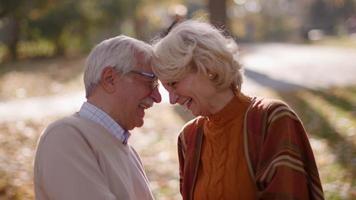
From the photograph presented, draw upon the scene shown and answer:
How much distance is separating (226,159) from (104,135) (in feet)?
1.81

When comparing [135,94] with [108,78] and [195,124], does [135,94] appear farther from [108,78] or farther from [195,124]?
[195,124]

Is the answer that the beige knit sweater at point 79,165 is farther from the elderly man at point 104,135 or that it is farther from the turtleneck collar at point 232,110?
the turtleneck collar at point 232,110

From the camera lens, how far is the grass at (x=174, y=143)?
20.4 ft

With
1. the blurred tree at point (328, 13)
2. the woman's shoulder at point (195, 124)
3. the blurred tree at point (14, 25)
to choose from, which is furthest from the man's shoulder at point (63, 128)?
the blurred tree at point (328, 13)

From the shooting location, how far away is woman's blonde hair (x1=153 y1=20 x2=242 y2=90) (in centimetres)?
251

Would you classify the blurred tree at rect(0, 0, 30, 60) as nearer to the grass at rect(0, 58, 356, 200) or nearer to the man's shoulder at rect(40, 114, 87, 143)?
the grass at rect(0, 58, 356, 200)

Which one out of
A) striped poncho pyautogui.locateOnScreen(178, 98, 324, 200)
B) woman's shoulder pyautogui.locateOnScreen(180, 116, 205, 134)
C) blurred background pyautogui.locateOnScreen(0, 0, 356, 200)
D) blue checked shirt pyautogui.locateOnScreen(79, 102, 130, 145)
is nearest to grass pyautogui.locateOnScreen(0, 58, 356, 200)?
blurred background pyautogui.locateOnScreen(0, 0, 356, 200)

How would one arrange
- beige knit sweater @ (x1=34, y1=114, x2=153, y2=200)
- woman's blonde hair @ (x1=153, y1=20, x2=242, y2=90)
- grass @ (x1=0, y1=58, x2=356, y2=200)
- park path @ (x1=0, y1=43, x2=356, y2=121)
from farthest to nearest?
park path @ (x1=0, y1=43, x2=356, y2=121)
grass @ (x1=0, y1=58, x2=356, y2=200)
woman's blonde hair @ (x1=153, y1=20, x2=242, y2=90)
beige knit sweater @ (x1=34, y1=114, x2=153, y2=200)

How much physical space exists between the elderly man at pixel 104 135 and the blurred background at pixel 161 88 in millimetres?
267

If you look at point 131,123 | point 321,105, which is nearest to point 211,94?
point 131,123

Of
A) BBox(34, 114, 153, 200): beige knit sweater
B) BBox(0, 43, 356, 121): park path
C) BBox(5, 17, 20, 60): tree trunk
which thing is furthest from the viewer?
BBox(5, 17, 20, 60): tree trunk

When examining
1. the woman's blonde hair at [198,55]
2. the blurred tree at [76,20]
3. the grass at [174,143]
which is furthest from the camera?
the blurred tree at [76,20]

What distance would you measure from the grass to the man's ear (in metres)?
3.58

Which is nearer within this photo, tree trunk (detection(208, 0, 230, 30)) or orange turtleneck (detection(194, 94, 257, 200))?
orange turtleneck (detection(194, 94, 257, 200))
